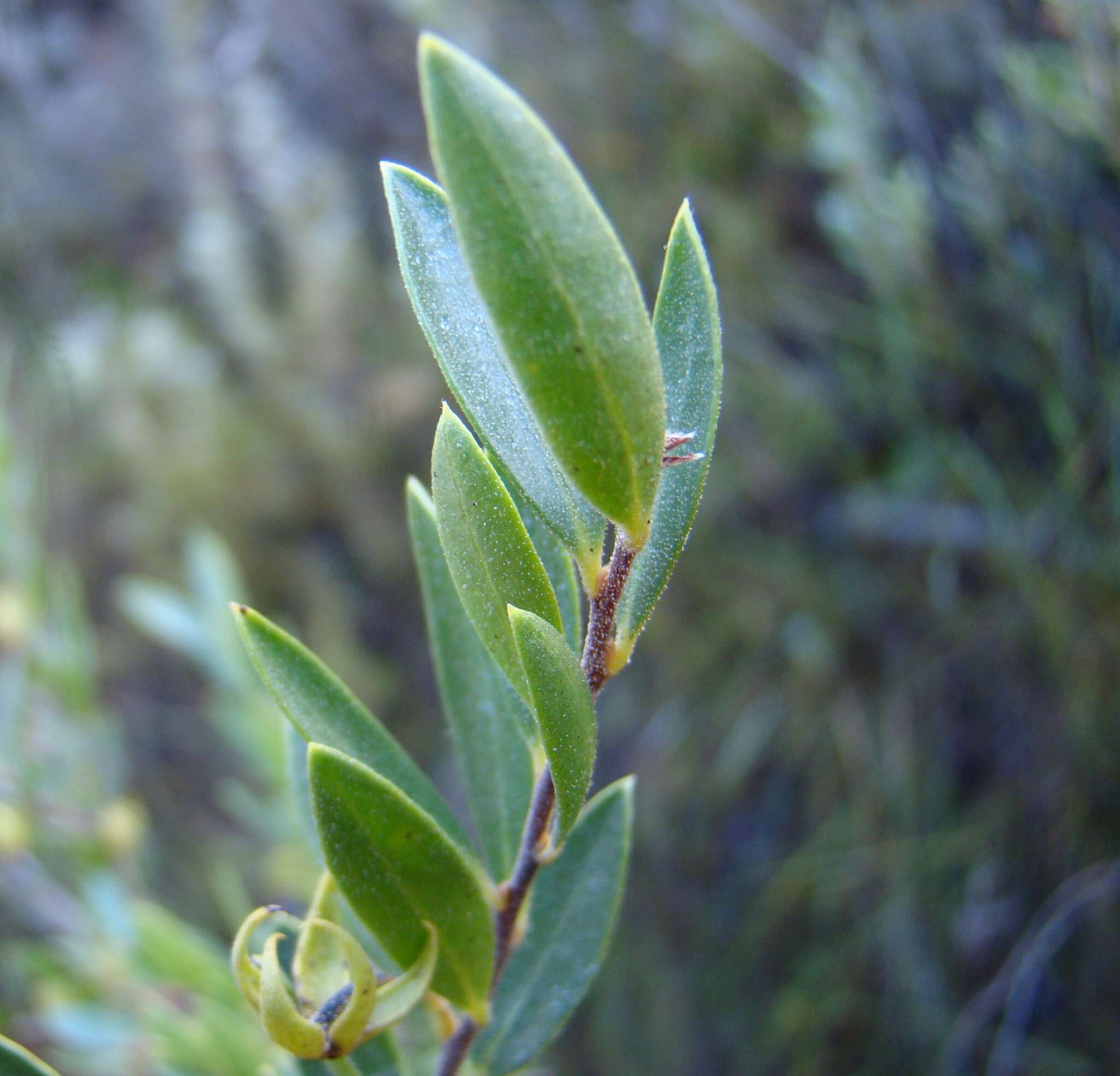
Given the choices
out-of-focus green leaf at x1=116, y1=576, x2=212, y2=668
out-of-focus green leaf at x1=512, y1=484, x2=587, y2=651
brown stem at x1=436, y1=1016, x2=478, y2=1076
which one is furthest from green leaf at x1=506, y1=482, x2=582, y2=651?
out-of-focus green leaf at x1=116, y1=576, x2=212, y2=668

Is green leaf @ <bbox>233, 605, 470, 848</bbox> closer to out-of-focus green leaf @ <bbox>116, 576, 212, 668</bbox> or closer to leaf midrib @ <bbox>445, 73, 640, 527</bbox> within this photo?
leaf midrib @ <bbox>445, 73, 640, 527</bbox>

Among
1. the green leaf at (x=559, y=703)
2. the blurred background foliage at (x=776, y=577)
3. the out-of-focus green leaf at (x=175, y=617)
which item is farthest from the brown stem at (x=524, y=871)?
the out-of-focus green leaf at (x=175, y=617)

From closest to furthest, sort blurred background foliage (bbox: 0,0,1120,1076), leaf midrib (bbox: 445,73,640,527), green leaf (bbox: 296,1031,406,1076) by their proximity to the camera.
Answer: leaf midrib (bbox: 445,73,640,527), green leaf (bbox: 296,1031,406,1076), blurred background foliage (bbox: 0,0,1120,1076)

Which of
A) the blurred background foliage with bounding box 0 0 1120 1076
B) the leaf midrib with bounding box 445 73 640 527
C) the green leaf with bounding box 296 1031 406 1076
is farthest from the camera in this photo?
the blurred background foliage with bounding box 0 0 1120 1076

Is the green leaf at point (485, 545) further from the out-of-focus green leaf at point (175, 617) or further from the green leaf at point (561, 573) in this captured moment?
the out-of-focus green leaf at point (175, 617)

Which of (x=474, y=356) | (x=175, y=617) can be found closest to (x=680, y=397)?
(x=474, y=356)
